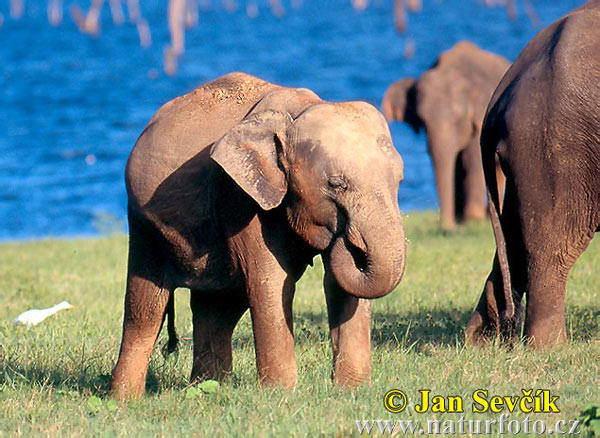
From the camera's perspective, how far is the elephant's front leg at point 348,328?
17.5ft

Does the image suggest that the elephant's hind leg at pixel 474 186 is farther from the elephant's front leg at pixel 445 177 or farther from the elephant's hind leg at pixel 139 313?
the elephant's hind leg at pixel 139 313

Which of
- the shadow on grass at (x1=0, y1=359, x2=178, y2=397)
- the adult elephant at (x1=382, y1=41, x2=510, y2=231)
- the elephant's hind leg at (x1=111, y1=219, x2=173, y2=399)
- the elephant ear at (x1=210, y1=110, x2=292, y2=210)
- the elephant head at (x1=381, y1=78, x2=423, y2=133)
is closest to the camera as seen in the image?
the elephant ear at (x1=210, y1=110, x2=292, y2=210)

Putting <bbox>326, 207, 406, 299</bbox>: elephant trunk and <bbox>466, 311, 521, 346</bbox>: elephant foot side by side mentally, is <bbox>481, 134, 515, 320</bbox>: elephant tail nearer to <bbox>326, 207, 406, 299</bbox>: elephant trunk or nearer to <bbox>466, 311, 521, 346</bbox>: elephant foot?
<bbox>466, 311, 521, 346</bbox>: elephant foot

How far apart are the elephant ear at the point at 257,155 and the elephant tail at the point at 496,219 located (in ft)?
6.67

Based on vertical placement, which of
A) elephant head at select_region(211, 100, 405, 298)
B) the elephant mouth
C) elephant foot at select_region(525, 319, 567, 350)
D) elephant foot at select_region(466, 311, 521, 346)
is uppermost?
elephant head at select_region(211, 100, 405, 298)

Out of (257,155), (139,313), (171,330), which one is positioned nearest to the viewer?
(257,155)

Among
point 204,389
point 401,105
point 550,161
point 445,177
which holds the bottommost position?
point 445,177

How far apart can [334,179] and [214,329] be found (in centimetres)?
156

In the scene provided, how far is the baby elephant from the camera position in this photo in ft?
16.3

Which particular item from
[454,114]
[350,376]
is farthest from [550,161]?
[454,114]

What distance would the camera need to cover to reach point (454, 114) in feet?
43.8

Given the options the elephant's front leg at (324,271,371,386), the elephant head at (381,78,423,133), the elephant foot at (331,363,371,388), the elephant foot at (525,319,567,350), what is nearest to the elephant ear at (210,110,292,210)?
the elephant's front leg at (324,271,371,386)

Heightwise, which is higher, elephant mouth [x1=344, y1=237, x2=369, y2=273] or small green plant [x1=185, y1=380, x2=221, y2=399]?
elephant mouth [x1=344, y1=237, x2=369, y2=273]

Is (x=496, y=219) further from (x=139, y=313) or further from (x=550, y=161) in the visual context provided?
(x=139, y=313)
